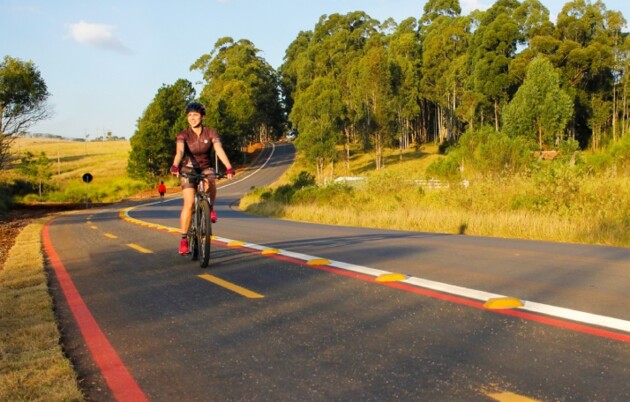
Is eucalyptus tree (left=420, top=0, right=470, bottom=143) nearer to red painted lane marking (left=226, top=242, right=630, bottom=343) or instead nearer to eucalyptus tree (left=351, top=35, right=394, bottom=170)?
eucalyptus tree (left=351, top=35, right=394, bottom=170)

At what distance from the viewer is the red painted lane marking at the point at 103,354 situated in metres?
3.61

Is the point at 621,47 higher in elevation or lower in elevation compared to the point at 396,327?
higher

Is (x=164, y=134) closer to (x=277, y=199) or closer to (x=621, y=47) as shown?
(x=277, y=199)

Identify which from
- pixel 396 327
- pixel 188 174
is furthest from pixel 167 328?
pixel 188 174

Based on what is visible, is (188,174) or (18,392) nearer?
(18,392)

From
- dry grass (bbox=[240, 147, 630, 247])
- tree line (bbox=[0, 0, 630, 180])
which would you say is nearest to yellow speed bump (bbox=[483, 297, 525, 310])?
dry grass (bbox=[240, 147, 630, 247])

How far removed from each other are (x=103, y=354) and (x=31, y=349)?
0.60 m

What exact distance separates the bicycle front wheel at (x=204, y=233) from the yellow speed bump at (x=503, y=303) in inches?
160

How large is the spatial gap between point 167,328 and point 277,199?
1149 inches

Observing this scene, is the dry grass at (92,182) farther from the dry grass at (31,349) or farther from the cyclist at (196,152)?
the dry grass at (31,349)

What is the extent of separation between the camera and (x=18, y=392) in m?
3.56

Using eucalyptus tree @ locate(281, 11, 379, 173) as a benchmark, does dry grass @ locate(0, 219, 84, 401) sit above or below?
below

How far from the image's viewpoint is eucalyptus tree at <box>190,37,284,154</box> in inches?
3450

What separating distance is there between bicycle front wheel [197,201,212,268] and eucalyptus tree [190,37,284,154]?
7545 cm
